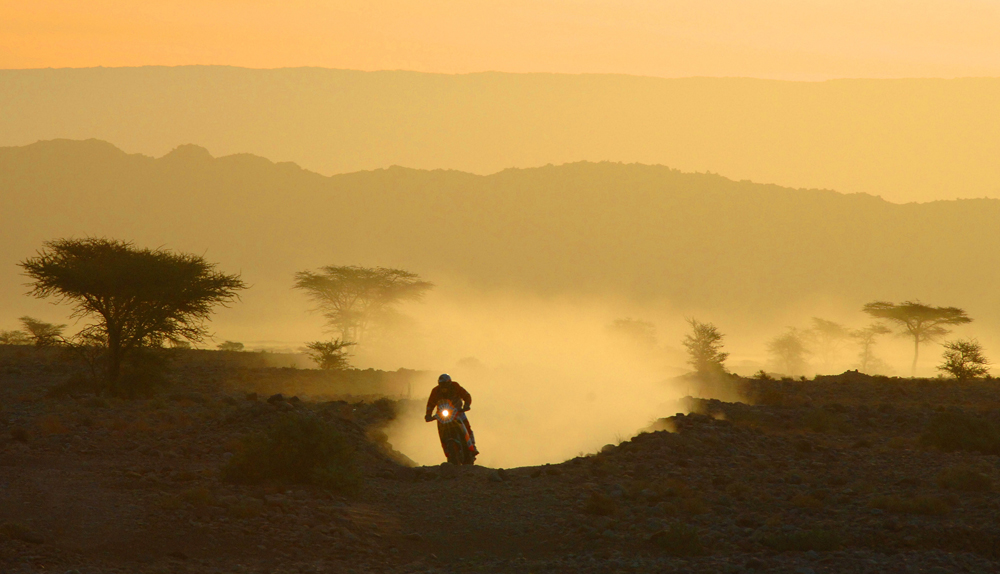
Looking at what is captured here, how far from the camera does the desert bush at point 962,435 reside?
53.5 feet

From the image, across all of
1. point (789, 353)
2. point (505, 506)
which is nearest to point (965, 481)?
point (505, 506)

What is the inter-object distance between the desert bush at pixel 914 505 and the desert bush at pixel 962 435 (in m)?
5.89

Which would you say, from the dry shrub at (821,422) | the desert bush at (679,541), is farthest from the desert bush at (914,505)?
the dry shrub at (821,422)

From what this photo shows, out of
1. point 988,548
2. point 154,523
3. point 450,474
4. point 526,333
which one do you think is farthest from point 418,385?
point 526,333

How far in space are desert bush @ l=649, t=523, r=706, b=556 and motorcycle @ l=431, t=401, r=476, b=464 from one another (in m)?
6.08

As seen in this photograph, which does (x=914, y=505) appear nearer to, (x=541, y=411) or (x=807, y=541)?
(x=807, y=541)

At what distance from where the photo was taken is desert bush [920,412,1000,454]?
16.3 m

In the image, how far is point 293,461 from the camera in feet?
43.0

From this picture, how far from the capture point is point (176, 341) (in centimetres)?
2667

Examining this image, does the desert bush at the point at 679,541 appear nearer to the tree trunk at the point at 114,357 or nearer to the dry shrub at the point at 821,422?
the dry shrub at the point at 821,422

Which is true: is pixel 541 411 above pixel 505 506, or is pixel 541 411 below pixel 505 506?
above

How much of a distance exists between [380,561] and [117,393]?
1665 centimetres

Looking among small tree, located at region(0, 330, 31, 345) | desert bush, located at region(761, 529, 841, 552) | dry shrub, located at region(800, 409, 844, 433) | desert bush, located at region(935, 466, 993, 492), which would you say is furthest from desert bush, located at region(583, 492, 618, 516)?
small tree, located at region(0, 330, 31, 345)

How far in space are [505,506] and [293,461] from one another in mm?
3119
